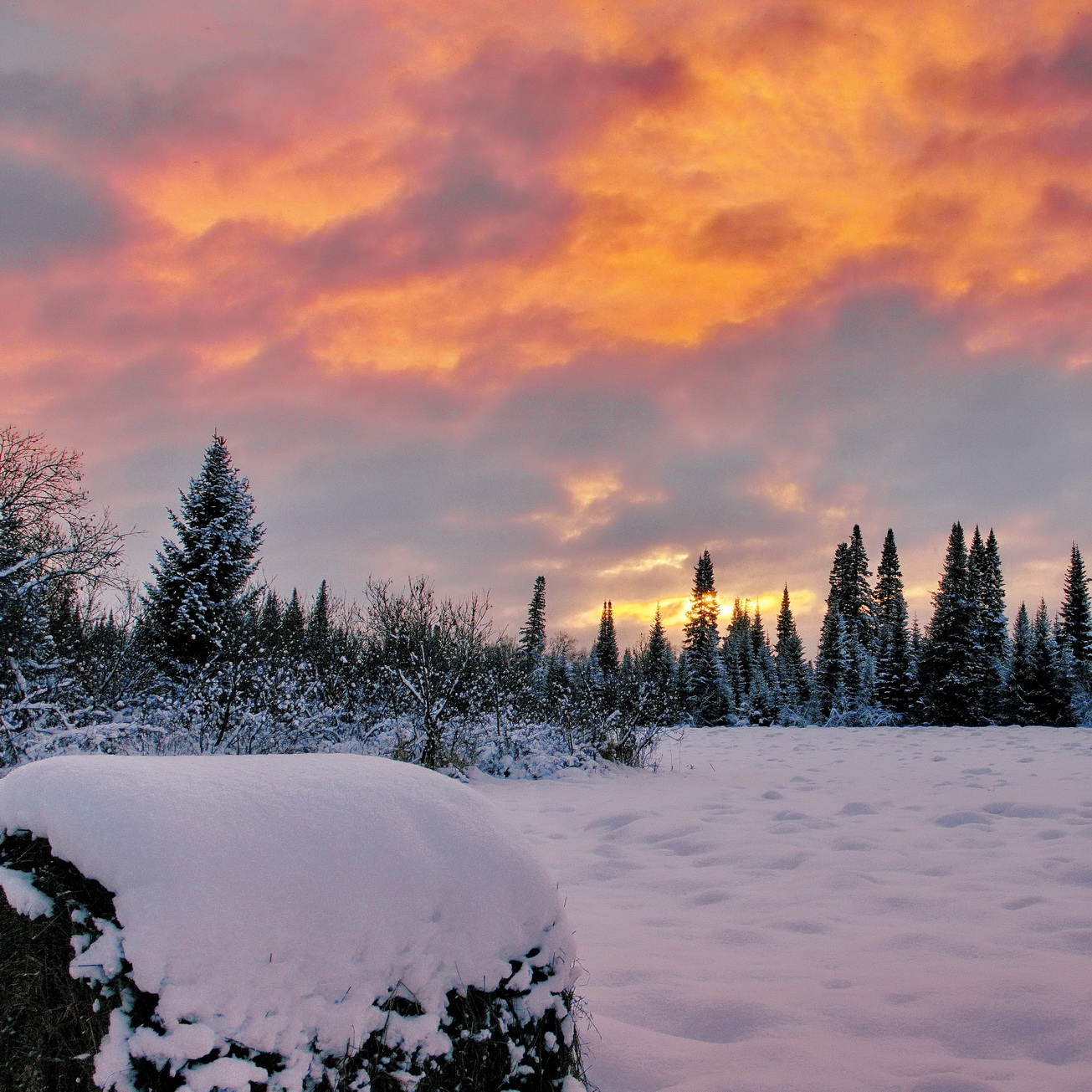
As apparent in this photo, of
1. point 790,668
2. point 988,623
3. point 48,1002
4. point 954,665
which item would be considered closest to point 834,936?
point 48,1002

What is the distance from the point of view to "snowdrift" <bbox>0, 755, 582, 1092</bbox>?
5.10 ft

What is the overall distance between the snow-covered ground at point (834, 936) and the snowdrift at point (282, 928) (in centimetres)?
66

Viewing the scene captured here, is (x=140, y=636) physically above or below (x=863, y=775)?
above

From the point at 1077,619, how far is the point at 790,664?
52.2 ft

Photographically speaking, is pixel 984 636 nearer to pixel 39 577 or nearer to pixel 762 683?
pixel 762 683

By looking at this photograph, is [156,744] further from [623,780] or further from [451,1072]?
[451,1072]

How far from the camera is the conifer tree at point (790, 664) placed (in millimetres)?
38947

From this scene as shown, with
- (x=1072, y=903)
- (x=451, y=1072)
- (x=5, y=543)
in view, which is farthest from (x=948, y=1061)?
(x=5, y=543)

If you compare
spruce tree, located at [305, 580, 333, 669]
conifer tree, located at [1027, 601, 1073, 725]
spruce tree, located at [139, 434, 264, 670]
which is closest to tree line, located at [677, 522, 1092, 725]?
conifer tree, located at [1027, 601, 1073, 725]

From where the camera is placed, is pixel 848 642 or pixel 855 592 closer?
pixel 848 642

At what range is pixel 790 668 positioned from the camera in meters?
44.7

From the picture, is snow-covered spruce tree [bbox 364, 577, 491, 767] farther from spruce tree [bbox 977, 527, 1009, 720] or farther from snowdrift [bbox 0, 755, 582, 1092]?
spruce tree [bbox 977, 527, 1009, 720]

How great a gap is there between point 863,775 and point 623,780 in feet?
10.8

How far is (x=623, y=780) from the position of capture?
9836mm
